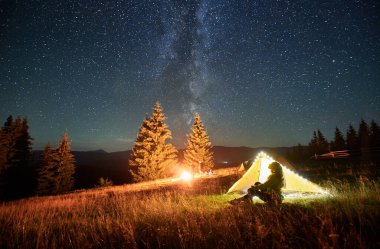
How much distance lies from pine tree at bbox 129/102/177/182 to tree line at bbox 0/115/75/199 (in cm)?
1126

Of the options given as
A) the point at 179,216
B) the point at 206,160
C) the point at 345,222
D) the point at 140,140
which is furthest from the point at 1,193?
the point at 345,222

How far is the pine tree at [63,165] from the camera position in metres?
31.4

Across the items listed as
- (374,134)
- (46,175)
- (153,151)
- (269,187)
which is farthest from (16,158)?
(374,134)

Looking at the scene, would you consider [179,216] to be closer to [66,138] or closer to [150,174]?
[150,174]

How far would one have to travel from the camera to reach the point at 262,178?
10297mm

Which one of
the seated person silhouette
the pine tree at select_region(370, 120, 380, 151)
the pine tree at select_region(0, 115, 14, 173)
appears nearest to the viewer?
the seated person silhouette

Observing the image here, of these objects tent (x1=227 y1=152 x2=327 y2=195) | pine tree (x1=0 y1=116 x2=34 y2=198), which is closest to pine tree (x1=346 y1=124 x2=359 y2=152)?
tent (x1=227 y1=152 x2=327 y2=195)

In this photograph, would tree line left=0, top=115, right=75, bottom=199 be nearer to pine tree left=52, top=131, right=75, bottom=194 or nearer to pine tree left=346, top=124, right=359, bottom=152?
pine tree left=52, top=131, right=75, bottom=194

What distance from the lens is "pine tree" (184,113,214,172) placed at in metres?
34.5

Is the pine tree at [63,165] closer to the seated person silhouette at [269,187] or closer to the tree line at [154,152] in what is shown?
the tree line at [154,152]

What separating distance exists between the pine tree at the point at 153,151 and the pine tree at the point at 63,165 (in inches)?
427

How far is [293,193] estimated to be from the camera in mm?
9062

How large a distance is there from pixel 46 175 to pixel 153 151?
16.2 m

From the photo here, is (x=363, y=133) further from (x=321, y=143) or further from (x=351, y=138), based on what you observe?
(x=321, y=143)
